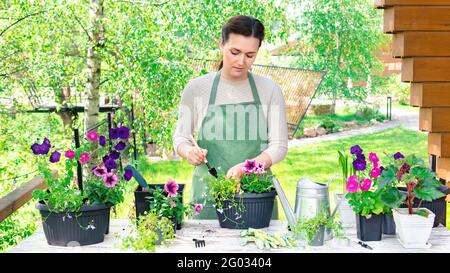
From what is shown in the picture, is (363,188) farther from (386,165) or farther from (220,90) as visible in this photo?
(220,90)

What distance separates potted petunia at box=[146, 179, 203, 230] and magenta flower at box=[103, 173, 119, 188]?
0.46 feet

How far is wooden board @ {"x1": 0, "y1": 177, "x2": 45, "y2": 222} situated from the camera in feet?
9.20

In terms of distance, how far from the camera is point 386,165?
217 cm

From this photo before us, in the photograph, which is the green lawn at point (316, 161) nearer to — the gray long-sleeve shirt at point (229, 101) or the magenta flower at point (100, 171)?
the gray long-sleeve shirt at point (229, 101)

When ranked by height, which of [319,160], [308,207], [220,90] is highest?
[220,90]

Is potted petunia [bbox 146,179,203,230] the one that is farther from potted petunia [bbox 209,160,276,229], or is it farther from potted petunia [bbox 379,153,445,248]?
potted petunia [bbox 379,153,445,248]

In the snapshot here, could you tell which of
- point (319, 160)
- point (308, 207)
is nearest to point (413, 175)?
point (308, 207)

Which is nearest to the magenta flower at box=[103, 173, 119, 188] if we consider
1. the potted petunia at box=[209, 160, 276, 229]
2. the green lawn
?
the potted petunia at box=[209, 160, 276, 229]

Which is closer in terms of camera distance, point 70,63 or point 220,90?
point 220,90

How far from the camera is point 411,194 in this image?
2.09 m

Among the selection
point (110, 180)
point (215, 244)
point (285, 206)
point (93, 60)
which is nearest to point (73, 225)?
point (110, 180)

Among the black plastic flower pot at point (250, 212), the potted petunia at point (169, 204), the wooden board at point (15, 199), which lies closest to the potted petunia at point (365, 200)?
the black plastic flower pot at point (250, 212)

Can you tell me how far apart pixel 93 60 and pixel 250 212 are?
422cm
